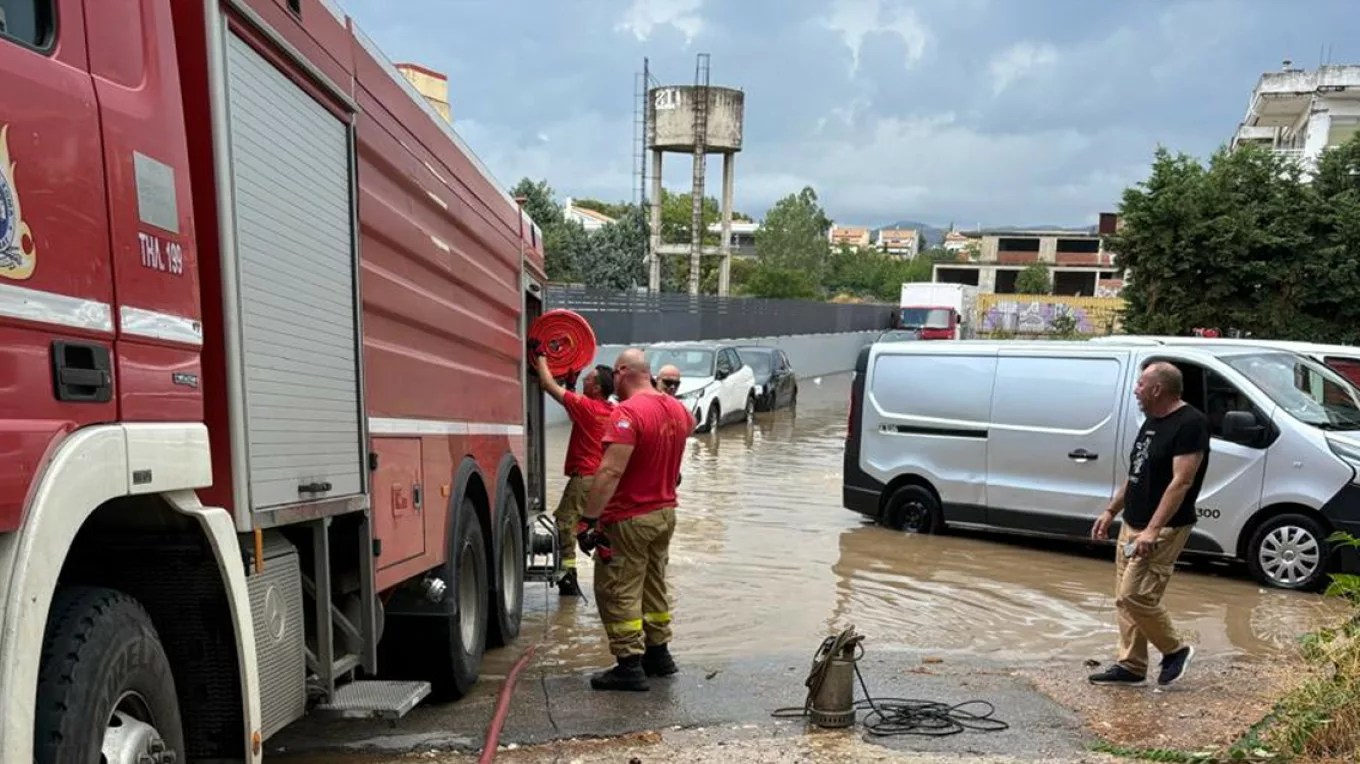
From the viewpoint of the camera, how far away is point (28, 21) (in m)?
2.45

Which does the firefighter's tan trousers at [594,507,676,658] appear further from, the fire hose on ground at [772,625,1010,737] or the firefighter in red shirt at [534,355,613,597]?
the firefighter in red shirt at [534,355,613,597]

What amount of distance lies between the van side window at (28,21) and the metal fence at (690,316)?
14777mm

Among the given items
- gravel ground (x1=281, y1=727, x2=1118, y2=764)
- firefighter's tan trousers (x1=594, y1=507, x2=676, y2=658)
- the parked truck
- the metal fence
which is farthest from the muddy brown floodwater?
the parked truck

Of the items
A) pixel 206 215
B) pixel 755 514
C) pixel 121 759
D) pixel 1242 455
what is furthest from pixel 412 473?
pixel 755 514

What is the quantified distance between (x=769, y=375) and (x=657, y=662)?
17.7 m

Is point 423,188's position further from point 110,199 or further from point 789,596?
point 789,596

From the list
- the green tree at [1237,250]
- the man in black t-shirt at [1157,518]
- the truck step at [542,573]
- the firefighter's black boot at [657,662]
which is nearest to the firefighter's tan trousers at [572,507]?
the truck step at [542,573]

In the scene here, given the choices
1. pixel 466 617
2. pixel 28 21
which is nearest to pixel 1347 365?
pixel 466 617

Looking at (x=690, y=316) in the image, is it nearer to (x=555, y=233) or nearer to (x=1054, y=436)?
(x=1054, y=436)

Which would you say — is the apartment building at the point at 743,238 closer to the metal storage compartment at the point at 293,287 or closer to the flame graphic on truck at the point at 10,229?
the metal storage compartment at the point at 293,287

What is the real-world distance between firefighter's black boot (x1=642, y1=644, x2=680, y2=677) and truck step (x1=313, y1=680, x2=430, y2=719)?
190 centimetres

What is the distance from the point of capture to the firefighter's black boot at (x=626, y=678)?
595 cm

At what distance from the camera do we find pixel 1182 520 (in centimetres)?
592

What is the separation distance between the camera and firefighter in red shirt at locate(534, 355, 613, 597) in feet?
24.9
